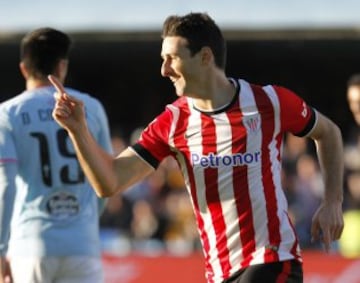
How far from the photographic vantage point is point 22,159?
8375 mm

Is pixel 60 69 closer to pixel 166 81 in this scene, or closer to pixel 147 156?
pixel 147 156

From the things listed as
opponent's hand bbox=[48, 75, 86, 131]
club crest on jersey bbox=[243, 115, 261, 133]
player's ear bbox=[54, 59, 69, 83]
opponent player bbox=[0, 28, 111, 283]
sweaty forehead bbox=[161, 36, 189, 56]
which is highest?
sweaty forehead bbox=[161, 36, 189, 56]

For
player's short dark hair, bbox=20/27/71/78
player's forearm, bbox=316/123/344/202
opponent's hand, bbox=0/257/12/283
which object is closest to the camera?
player's forearm, bbox=316/123/344/202

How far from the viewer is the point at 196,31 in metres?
7.08

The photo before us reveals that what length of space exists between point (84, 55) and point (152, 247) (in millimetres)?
6214

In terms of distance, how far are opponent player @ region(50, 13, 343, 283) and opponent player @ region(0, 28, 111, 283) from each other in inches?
49.5

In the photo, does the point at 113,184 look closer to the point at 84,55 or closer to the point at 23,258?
the point at 23,258

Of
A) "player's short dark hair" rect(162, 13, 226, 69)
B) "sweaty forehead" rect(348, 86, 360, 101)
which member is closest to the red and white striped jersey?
"player's short dark hair" rect(162, 13, 226, 69)

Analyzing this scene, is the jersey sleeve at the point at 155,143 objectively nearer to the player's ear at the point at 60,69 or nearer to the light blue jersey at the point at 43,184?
the light blue jersey at the point at 43,184

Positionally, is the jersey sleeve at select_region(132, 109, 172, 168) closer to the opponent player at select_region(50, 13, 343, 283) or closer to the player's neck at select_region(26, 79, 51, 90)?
the opponent player at select_region(50, 13, 343, 283)

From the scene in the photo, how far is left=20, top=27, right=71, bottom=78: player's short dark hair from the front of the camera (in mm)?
8523

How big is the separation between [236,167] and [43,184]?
1.65m

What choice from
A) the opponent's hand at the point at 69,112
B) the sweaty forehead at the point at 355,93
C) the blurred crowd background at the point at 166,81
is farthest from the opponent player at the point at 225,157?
the blurred crowd background at the point at 166,81

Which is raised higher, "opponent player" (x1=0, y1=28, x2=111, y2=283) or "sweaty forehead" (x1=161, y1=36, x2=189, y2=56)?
"sweaty forehead" (x1=161, y1=36, x2=189, y2=56)
